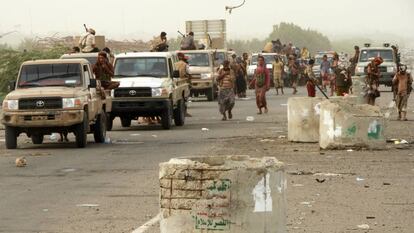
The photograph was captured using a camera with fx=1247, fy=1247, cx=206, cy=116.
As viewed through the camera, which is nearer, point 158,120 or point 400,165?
point 400,165

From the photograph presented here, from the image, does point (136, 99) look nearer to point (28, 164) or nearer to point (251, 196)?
point (28, 164)

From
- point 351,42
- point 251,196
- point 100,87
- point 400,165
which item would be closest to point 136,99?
point 100,87

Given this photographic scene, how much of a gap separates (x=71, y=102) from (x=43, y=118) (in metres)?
0.61

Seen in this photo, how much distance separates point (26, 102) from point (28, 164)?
342 cm

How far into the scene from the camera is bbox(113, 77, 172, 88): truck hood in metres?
29.8

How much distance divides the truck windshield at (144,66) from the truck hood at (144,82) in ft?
0.81

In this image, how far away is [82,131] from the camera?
23.8 metres

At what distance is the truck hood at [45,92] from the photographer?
23609 millimetres

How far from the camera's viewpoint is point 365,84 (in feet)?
106

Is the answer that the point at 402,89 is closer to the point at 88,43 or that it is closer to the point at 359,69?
the point at 88,43

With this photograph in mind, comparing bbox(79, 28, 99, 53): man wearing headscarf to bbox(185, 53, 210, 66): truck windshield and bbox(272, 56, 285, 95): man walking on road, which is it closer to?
bbox(185, 53, 210, 66): truck windshield

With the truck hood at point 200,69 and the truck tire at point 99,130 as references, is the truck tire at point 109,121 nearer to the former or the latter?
the truck tire at point 99,130

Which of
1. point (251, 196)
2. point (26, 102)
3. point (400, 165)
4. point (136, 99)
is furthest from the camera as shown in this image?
point (136, 99)

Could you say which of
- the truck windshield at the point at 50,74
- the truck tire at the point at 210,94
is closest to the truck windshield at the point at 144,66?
the truck windshield at the point at 50,74
